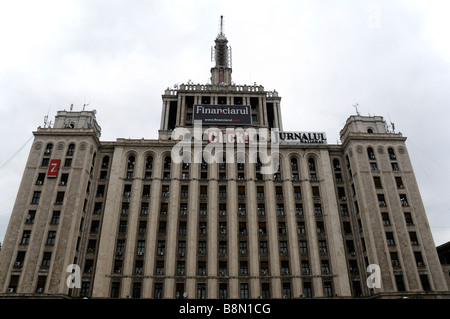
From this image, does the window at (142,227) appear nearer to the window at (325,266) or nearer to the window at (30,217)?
the window at (30,217)

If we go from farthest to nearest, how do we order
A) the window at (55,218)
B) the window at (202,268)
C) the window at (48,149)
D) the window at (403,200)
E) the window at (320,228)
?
1. the window at (48,149)
2. the window at (320,228)
3. the window at (403,200)
4. the window at (202,268)
5. the window at (55,218)

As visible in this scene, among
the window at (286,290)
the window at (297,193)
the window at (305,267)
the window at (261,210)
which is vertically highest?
the window at (297,193)

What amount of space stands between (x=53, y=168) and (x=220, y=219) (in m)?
30.0

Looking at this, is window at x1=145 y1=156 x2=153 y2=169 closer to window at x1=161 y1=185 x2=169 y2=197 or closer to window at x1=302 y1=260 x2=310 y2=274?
window at x1=161 y1=185 x2=169 y2=197

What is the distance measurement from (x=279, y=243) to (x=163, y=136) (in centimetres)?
3538

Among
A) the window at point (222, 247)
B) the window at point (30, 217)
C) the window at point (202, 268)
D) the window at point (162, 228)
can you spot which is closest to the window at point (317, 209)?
the window at point (222, 247)

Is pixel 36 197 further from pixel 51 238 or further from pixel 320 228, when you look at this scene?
pixel 320 228

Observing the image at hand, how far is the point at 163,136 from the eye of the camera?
7331 centimetres

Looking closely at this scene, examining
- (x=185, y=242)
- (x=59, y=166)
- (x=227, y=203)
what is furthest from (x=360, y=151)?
(x=59, y=166)

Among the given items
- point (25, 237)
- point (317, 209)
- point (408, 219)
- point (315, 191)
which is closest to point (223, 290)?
point (317, 209)

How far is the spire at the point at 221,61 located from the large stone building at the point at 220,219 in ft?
92.7

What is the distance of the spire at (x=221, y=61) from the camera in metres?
88.1

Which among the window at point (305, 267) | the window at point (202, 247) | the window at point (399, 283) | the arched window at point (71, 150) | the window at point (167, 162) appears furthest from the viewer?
the window at point (167, 162)

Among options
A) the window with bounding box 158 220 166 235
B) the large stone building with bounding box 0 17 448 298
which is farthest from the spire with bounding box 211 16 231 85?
the window with bounding box 158 220 166 235
